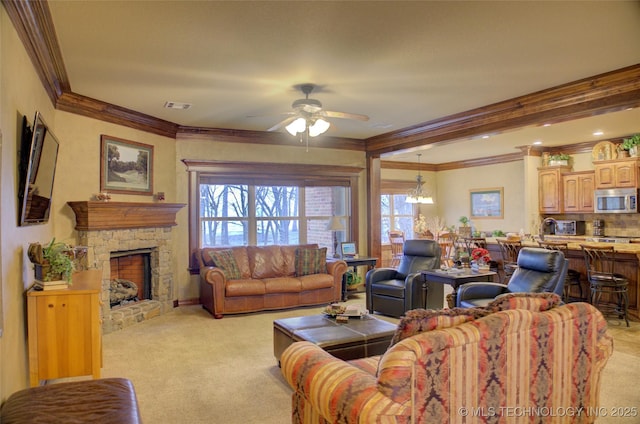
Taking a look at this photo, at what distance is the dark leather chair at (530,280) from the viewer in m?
4.32

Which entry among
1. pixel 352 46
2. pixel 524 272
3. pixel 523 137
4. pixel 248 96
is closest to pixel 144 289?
pixel 248 96

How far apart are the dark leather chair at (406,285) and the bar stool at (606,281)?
187cm

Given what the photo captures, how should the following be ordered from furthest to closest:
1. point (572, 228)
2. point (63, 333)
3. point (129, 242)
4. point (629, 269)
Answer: point (572, 228)
point (129, 242)
point (629, 269)
point (63, 333)

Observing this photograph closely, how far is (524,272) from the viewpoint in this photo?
468 cm

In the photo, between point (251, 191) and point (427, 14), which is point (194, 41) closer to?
point (427, 14)

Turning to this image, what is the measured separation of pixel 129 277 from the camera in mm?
5918

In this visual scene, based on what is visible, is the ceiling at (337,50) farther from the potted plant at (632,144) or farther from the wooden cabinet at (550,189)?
the wooden cabinet at (550,189)

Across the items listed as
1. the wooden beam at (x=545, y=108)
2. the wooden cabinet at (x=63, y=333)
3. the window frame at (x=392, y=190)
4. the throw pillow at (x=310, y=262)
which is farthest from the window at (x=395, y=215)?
the wooden cabinet at (x=63, y=333)

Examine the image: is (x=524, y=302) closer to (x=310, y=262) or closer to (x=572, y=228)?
(x=310, y=262)

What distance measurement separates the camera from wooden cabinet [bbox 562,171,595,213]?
8.30 meters

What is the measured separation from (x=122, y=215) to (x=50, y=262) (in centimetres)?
243

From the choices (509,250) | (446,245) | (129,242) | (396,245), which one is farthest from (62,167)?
(446,245)

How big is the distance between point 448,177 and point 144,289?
320 inches

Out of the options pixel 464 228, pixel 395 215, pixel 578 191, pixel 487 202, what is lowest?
pixel 464 228
